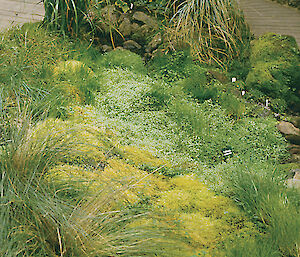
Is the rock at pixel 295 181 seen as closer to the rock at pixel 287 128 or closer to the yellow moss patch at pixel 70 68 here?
the rock at pixel 287 128

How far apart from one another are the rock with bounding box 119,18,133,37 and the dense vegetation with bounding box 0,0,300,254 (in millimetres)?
233

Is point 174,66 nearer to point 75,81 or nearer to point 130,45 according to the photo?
point 130,45

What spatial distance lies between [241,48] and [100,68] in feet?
7.35

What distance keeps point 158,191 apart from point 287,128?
2.46 meters

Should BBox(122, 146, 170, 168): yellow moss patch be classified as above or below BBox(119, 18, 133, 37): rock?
below

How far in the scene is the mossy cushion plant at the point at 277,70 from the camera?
522cm

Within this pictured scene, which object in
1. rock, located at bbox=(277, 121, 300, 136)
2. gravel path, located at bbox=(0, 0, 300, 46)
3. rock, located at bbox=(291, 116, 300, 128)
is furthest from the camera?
gravel path, located at bbox=(0, 0, 300, 46)

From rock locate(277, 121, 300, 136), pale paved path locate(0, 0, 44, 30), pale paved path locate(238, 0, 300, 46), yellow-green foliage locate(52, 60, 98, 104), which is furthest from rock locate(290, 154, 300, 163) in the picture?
pale paved path locate(0, 0, 44, 30)

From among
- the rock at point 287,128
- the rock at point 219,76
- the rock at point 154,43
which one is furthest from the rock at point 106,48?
the rock at point 287,128

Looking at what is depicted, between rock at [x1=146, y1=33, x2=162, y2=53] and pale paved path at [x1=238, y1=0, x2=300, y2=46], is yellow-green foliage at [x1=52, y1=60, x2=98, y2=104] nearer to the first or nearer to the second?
rock at [x1=146, y1=33, x2=162, y2=53]

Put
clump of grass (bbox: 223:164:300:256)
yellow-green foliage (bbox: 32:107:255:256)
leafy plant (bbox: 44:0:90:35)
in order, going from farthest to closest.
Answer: leafy plant (bbox: 44:0:90:35) < yellow-green foliage (bbox: 32:107:255:256) < clump of grass (bbox: 223:164:300:256)

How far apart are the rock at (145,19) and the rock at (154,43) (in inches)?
8.1

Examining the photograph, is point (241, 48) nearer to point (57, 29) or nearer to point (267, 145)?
point (267, 145)

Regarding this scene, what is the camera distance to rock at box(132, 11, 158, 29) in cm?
572
